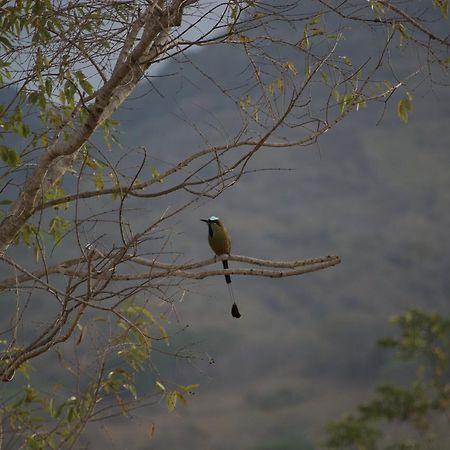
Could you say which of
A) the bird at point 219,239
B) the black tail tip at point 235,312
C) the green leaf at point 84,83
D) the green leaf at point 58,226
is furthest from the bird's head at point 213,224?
the green leaf at point 84,83

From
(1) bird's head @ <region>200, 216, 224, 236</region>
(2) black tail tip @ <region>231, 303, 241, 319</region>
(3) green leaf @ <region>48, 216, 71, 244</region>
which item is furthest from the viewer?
(1) bird's head @ <region>200, 216, 224, 236</region>

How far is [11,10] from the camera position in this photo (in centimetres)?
276

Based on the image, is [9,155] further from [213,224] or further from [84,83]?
[213,224]

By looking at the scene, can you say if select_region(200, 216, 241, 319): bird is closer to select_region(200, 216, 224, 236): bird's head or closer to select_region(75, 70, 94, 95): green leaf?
select_region(200, 216, 224, 236): bird's head

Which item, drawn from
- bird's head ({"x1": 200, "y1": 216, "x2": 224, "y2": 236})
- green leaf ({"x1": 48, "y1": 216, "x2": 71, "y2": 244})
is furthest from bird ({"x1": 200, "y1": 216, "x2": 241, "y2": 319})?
green leaf ({"x1": 48, "y1": 216, "x2": 71, "y2": 244})

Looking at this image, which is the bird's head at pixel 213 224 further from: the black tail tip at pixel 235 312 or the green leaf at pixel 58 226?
the green leaf at pixel 58 226

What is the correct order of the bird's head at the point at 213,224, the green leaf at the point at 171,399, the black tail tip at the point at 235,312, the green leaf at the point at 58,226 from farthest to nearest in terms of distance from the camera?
the bird's head at the point at 213,224 < the green leaf at the point at 58,226 < the black tail tip at the point at 235,312 < the green leaf at the point at 171,399

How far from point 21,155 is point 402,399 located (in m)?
4.04

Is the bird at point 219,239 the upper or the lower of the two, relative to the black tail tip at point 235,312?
upper

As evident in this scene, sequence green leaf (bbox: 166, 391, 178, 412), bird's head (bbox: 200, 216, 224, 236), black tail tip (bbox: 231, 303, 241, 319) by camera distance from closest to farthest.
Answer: green leaf (bbox: 166, 391, 178, 412) → black tail tip (bbox: 231, 303, 241, 319) → bird's head (bbox: 200, 216, 224, 236)

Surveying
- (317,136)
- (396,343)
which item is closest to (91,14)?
(317,136)

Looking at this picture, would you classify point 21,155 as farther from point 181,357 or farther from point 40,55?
point 181,357

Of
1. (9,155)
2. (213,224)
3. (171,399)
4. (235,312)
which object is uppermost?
(213,224)

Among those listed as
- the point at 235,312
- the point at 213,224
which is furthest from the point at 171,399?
the point at 213,224
